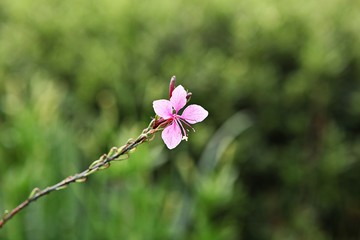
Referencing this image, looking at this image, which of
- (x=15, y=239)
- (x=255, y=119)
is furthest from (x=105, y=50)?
(x=15, y=239)

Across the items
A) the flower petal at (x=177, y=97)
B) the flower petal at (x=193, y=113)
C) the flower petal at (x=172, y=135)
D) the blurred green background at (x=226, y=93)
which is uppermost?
the blurred green background at (x=226, y=93)

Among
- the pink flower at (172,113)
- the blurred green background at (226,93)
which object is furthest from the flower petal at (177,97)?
the blurred green background at (226,93)

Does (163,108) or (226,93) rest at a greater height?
(226,93)

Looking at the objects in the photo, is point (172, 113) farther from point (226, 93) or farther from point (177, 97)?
point (226, 93)

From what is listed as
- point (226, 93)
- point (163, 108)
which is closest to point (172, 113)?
point (163, 108)

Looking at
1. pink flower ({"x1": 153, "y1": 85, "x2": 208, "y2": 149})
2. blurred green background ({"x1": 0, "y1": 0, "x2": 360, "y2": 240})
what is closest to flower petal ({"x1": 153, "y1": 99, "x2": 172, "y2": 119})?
pink flower ({"x1": 153, "y1": 85, "x2": 208, "y2": 149})

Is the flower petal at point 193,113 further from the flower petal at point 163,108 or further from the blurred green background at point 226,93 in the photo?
the blurred green background at point 226,93

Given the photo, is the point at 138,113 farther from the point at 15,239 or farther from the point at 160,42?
the point at 15,239
